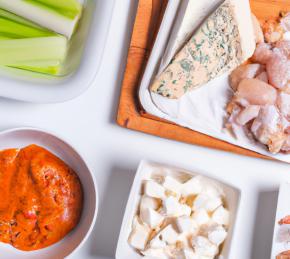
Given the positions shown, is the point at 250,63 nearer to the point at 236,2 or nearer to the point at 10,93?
the point at 236,2

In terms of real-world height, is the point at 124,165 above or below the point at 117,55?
below

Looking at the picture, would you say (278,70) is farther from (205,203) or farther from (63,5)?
(63,5)

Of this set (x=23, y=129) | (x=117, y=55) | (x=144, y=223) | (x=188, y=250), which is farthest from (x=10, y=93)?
(x=188, y=250)

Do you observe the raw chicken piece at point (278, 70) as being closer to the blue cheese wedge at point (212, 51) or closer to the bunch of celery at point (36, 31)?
the blue cheese wedge at point (212, 51)

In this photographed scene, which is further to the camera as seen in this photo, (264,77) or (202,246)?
(264,77)

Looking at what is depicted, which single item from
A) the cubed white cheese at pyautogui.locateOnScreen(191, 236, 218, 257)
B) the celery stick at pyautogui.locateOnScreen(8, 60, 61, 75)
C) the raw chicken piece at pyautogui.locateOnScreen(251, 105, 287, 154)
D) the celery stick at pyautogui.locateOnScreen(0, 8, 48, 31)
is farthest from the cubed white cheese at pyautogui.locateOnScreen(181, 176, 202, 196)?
the celery stick at pyautogui.locateOnScreen(0, 8, 48, 31)

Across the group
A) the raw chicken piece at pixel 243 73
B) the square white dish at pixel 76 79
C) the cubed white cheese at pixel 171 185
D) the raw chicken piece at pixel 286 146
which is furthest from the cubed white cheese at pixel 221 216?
the square white dish at pixel 76 79

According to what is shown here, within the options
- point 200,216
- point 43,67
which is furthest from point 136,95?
point 200,216

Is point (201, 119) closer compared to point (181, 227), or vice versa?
point (181, 227)
